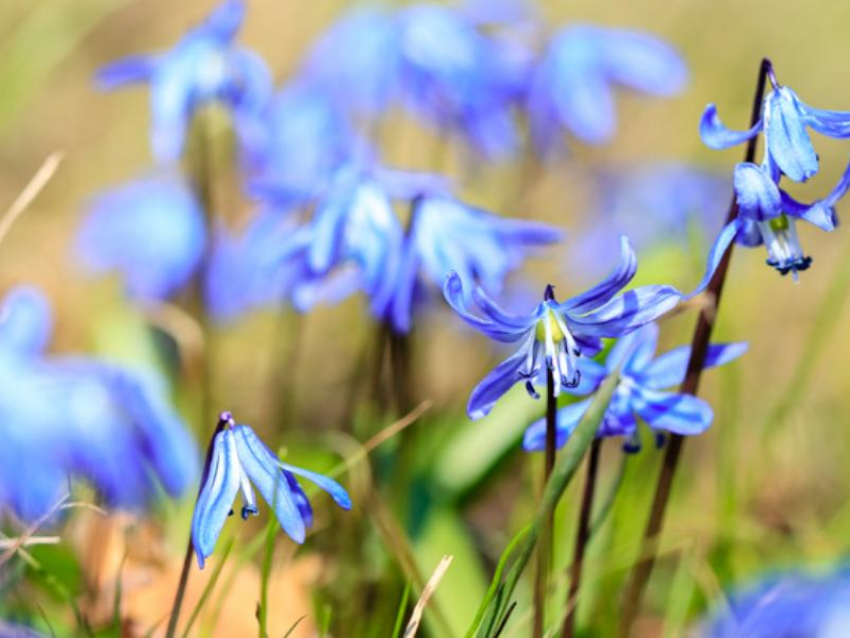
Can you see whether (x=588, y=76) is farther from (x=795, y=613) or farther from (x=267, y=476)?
(x=267, y=476)

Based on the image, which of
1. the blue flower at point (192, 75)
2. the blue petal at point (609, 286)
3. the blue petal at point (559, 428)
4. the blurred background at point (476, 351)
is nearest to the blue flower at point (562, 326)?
the blue petal at point (609, 286)

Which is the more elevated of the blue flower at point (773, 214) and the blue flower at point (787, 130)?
the blue flower at point (787, 130)

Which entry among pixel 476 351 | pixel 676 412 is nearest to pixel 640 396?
pixel 676 412

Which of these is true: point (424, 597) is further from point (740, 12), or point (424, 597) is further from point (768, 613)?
point (740, 12)

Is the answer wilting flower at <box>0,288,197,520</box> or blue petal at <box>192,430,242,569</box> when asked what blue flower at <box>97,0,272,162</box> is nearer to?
wilting flower at <box>0,288,197,520</box>

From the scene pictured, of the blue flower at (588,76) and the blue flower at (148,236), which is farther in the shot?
the blue flower at (148,236)

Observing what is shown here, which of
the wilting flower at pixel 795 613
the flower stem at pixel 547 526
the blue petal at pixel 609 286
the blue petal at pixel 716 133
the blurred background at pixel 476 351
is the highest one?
the blue petal at pixel 716 133

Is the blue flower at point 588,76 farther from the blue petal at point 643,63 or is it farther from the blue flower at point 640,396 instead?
the blue flower at point 640,396

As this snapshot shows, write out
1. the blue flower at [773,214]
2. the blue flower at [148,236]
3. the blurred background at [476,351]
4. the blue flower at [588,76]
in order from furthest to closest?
the blue flower at [148,236], the blue flower at [588,76], the blurred background at [476,351], the blue flower at [773,214]
